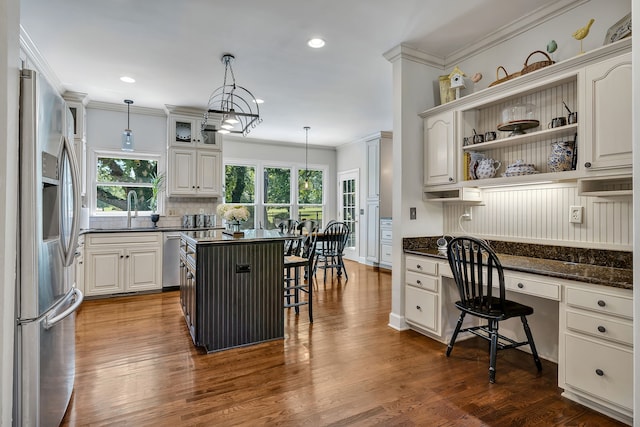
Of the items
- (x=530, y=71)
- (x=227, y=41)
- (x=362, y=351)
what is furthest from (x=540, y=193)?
(x=227, y=41)

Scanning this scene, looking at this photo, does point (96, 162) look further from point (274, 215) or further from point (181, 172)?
point (274, 215)

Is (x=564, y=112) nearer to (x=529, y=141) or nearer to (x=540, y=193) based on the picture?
(x=529, y=141)

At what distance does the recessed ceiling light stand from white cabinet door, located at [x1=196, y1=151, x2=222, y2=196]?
2752 millimetres

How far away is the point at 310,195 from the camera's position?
788 centimetres

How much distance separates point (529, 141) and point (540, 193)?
0.43 m

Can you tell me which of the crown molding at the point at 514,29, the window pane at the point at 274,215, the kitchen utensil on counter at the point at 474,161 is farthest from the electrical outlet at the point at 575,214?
the window pane at the point at 274,215

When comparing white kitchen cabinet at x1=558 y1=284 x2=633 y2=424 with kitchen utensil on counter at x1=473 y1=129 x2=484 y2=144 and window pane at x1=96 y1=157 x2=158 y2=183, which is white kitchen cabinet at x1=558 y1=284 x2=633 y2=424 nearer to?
kitchen utensil on counter at x1=473 y1=129 x2=484 y2=144

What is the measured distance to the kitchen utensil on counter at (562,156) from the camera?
2.37m

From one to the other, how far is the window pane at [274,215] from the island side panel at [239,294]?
4.42 meters

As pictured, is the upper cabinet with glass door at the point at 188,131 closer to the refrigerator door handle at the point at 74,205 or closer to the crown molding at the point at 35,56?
the crown molding at the point at 35,56

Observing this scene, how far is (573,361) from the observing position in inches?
79.3

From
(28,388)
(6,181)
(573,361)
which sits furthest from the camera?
(573,361)

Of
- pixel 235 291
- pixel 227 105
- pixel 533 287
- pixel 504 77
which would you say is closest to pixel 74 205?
pixel 235 291

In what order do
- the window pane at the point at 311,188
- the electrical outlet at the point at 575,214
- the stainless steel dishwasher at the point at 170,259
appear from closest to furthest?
the electrical outlet at the point at 575,214 → the stainless steel dishwasher at the point at 170,259 → the window pane at the point at 311,188
